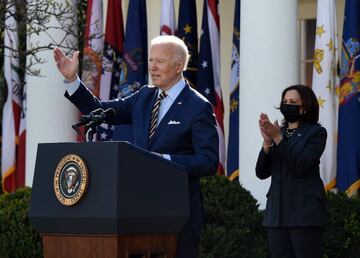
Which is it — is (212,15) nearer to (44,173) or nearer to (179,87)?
(179,87)

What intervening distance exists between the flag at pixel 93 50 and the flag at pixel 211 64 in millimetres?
1346

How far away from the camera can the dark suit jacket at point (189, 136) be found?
5586 mm

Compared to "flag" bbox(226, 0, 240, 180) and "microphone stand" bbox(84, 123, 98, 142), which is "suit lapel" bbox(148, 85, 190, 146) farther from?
"flag" bbox(226, 0, 240, 180)

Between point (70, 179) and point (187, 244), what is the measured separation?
93cm

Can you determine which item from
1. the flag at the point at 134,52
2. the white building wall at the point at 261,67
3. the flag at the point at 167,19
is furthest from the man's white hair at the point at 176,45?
the flag at the point at 167,19

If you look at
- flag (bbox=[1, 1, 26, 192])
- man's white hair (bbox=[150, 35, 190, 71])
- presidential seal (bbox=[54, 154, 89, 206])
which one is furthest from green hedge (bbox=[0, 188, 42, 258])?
presidential seal (bbox=[54, 154, 89, 206])

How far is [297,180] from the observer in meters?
7.76

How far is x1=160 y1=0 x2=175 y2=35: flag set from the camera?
13523 mm

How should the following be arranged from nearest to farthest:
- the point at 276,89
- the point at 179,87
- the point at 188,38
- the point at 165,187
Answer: the point at 165,187
the point at 179,87
the point at 276,89
the point at 188,38

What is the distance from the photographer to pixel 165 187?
5.14m

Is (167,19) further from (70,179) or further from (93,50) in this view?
(70,179)

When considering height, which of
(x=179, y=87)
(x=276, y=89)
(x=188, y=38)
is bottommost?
(x=179, y=87)

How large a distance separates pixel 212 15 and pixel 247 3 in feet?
5.23

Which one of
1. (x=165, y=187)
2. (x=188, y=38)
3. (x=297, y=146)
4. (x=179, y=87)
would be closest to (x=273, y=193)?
(x=297, y=146)
